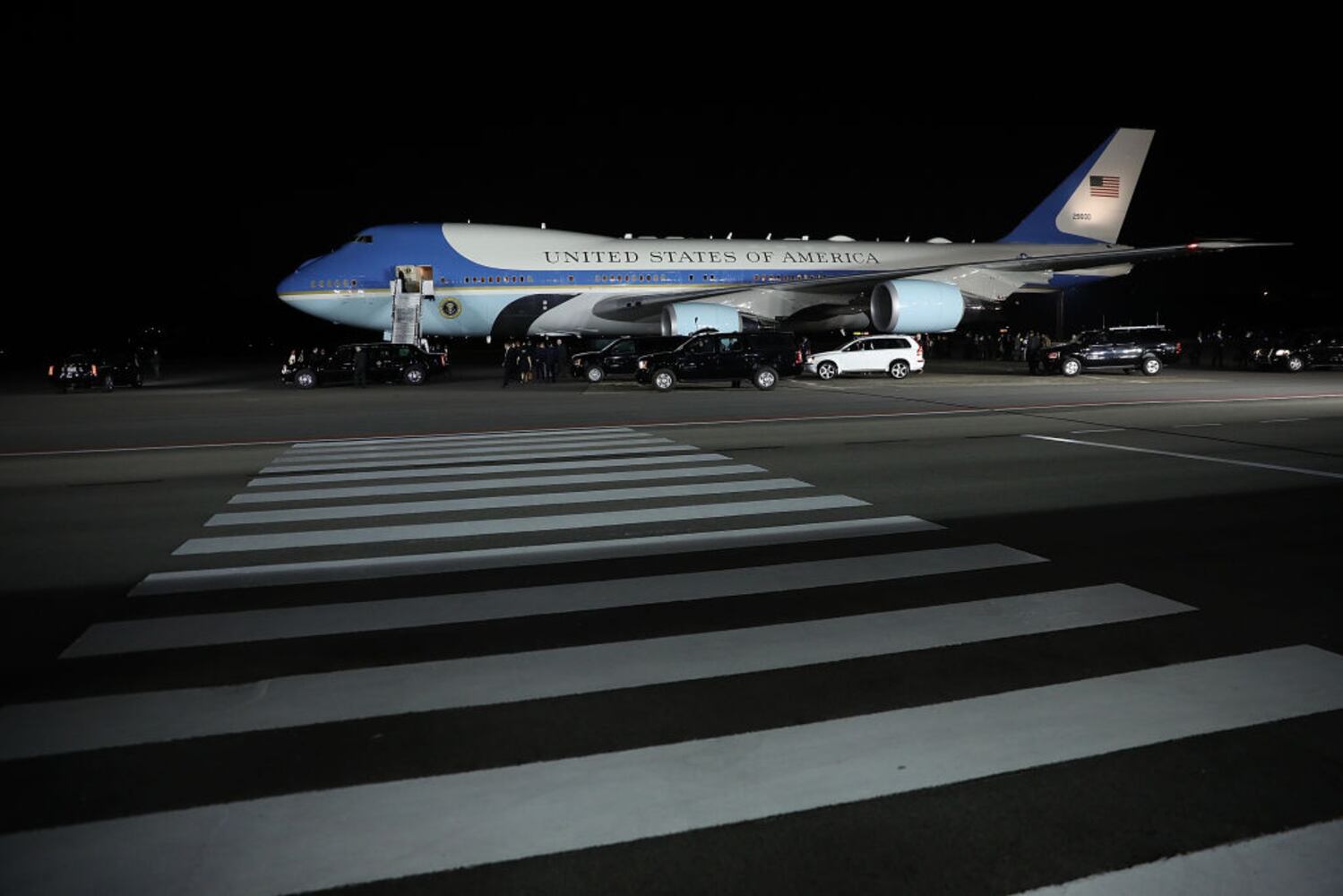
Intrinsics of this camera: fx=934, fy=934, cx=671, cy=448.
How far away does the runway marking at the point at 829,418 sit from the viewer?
1445 cm

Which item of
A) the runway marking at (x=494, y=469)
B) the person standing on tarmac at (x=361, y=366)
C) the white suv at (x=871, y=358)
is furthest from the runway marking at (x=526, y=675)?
the person standing on tarmac at (x=361, y=366)

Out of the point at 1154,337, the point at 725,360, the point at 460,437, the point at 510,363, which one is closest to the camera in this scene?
the point at 460,437

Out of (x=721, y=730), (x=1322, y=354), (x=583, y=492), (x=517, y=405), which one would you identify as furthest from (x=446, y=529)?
(x=1322, y=354)

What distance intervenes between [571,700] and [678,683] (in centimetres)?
56

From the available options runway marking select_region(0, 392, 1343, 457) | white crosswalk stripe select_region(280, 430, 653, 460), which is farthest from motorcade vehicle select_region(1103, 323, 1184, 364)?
white crosswalk stripe select_region(280, 430, 653, 460)

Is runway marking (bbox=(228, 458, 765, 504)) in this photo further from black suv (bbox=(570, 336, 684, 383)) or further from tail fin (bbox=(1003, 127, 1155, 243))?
tail fin (bbox=(1003, 127, 1155, 243))

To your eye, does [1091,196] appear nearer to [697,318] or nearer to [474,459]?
[697,318]

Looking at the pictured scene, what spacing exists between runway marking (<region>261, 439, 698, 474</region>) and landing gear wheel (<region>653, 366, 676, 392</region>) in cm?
1132

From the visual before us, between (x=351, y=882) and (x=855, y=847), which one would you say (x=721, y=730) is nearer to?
(x=855, y=847)

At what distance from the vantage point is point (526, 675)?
484 centimetres

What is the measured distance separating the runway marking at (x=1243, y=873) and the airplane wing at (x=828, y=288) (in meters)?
29.5

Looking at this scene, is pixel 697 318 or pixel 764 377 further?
pixel 697 318

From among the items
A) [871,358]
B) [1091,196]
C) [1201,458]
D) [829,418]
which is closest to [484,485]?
[829,418]

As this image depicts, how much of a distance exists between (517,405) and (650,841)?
18549 millimetres
